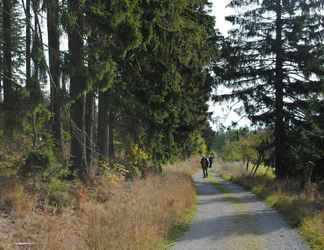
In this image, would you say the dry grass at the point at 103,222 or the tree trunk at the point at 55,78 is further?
the tree trunk at the point at 55,78

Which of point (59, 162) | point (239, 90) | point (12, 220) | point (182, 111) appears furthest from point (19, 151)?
point (239, 90)

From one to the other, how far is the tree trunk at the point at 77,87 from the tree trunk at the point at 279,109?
49.2 feet

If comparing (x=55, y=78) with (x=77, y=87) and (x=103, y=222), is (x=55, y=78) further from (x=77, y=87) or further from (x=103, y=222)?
(x=103, y=222)

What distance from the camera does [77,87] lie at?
41.6ft

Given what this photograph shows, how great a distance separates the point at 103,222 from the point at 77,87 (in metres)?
Result: 4.20

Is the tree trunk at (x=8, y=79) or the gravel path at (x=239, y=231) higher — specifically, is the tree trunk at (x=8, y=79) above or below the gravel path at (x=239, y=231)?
above

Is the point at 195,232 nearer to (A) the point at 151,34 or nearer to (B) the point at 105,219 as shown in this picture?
(B) the point at 105,219

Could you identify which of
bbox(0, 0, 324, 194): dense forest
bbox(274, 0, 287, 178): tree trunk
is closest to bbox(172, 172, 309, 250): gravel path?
bbox(0, 0, 324, 194): dense forest

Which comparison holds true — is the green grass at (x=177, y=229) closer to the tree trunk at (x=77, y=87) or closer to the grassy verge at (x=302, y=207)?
the grassy verge at (x=302, y=207)

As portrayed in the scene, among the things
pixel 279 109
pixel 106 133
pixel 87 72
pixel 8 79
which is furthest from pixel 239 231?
pixel 279 109

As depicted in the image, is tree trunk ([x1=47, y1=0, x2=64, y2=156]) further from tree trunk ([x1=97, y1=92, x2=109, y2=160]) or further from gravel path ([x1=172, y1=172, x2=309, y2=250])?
tree trunk ([x1=97, y1=92, x2=109, y2=160])

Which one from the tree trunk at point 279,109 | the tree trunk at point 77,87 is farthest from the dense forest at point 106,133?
the tree trunk at point 279,109

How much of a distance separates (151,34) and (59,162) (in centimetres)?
434

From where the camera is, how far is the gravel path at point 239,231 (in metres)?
10.4
